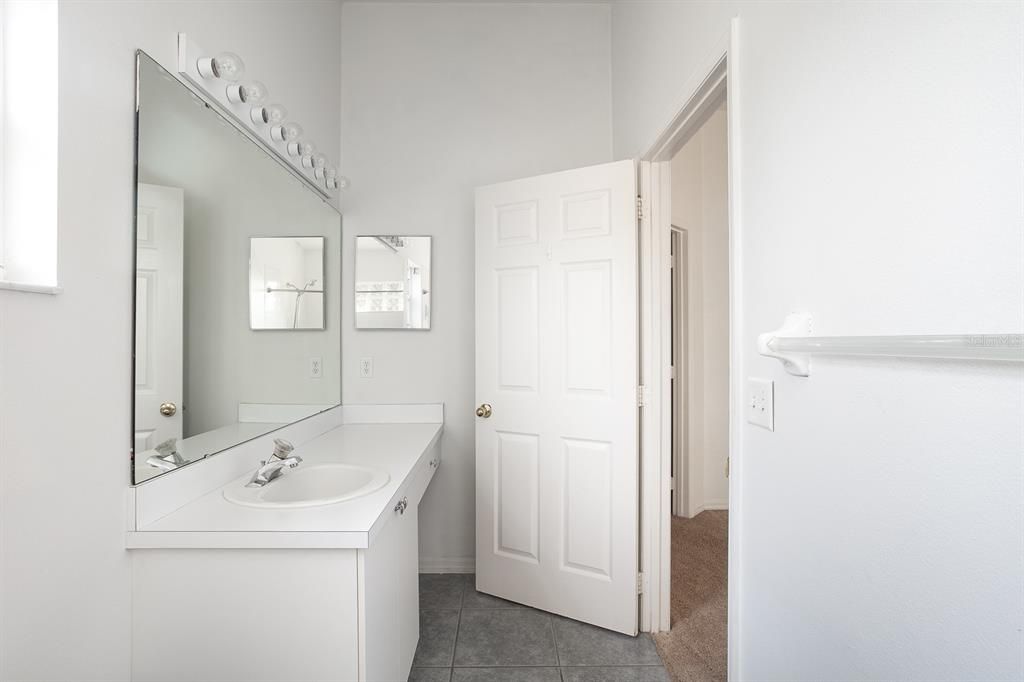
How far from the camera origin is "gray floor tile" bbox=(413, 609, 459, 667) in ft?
5.99

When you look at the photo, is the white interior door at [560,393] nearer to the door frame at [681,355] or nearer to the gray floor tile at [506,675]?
the gray floor tile at [506,675]

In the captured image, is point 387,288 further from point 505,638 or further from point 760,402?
point 760,402

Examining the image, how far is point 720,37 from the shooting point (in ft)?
4.14

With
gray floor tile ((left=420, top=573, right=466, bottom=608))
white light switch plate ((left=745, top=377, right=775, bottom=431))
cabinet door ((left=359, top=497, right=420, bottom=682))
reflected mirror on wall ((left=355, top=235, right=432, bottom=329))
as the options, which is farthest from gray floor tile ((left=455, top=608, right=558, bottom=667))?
reflected mirror on wall ((left=355, top=235, right=432, bottom=329))

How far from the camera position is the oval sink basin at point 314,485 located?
4.56 feet

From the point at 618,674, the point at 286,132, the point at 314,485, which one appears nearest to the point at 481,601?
the point at 618,674

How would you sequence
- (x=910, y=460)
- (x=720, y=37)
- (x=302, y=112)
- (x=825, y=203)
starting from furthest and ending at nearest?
(x=302, y=112) < (x=720, y=37) < (x=825, y=203) < (x=910, y=460)

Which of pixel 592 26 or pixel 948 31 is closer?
pixel 948 31

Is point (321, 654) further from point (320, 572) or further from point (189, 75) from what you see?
point (189, 75)

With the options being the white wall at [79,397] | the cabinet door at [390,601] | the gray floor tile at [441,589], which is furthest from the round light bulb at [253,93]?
the gray floor tile at [441,589]

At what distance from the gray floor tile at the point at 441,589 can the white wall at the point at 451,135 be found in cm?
9

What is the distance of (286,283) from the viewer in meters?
1.95

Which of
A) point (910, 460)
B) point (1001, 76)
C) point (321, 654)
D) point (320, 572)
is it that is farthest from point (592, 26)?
point (321, 654)

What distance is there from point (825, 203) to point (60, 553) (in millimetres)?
1634
